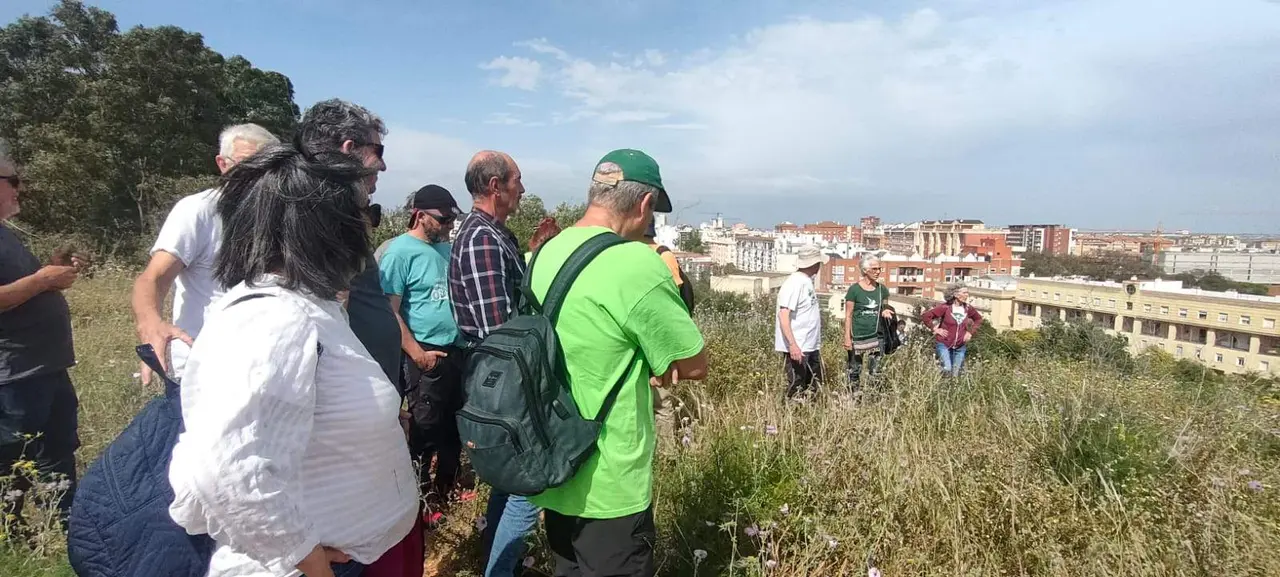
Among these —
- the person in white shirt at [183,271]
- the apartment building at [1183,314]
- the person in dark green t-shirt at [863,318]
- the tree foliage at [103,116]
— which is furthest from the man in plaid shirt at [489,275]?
the apartment building at [1183,314]

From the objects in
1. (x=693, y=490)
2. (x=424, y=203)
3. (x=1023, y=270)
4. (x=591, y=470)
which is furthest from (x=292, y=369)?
(x=1023, y=270)

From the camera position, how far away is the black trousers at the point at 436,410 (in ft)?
9.87

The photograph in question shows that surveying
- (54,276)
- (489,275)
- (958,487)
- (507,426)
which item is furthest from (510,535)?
(54,276)

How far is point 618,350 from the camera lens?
1.66m

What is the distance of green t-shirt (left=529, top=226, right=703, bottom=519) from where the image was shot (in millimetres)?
1625

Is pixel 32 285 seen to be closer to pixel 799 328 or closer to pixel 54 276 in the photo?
pixel 54 276

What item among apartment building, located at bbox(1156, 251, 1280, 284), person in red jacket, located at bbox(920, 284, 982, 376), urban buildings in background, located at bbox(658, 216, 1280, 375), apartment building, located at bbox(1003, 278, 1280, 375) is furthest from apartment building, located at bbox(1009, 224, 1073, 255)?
person in red jacket, located at bbox(920, 284, 982, 376)

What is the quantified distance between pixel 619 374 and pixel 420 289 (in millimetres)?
1780

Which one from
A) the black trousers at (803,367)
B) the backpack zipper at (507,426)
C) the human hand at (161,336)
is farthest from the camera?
the black trousers at (803,367)

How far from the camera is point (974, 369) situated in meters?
4.39

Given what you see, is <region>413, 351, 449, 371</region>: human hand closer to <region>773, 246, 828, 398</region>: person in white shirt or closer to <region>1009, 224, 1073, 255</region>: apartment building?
<region>773, 246, 828, 398</region>: person in white shirt

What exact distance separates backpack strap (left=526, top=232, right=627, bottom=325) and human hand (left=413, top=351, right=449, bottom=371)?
1.39 meters

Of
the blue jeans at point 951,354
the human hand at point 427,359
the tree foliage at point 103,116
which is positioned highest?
the tree foliage at point 103,116

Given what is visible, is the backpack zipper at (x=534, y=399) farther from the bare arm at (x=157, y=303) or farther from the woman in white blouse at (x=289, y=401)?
the bare arm at (x=157, y=303)
